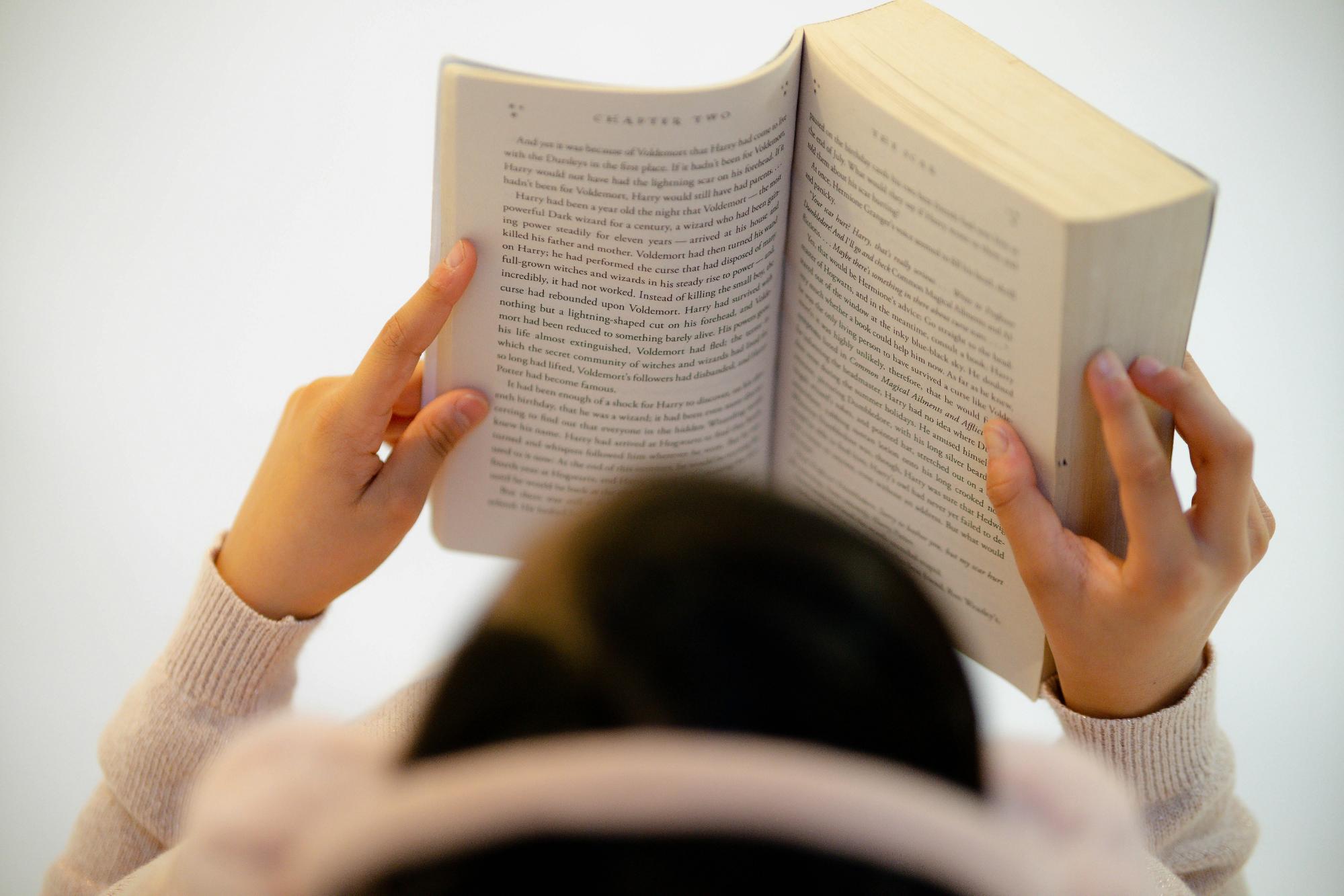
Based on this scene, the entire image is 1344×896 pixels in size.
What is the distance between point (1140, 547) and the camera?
62 cm

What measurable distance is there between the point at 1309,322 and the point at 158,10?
1.21m

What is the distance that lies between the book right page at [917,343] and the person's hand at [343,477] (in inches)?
8.8

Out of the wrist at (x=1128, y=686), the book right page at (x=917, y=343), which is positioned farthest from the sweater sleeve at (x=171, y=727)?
the wrist at (x=1128, y=686)

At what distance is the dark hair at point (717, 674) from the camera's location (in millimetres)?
300

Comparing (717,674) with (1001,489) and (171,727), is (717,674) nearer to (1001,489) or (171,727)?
(1001,489)

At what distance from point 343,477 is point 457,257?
0.17 metres

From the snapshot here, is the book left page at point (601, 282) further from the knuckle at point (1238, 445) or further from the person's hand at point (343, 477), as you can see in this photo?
the knuckle at point (1238, 445)

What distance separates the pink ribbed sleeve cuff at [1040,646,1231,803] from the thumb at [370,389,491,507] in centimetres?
42

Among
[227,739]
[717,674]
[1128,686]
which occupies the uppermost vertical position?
[717,674]

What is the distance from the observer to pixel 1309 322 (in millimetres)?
1146

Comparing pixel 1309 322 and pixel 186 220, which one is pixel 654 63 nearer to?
pixel 186 220

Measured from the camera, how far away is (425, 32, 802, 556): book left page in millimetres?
683

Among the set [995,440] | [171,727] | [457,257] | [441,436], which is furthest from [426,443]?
[995,440]

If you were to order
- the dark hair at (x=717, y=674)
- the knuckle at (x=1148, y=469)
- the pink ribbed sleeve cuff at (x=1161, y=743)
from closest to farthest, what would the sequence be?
the dark hair at (x=717, y=674)
the knuckle at (x=1148, y=469)
the pink ribbed sleeve cuff at (x=1161, y=743)
